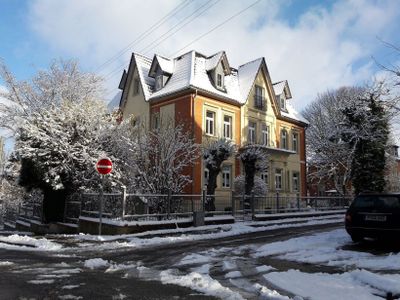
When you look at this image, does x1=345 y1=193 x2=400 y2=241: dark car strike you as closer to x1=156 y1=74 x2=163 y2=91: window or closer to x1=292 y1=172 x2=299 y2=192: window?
x1=156 y1=74 x2=163 y2=91: window

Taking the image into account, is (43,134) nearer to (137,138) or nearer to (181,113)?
(137,138)

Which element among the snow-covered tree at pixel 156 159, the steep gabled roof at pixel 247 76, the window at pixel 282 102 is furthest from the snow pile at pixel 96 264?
the window at pixel 282 102

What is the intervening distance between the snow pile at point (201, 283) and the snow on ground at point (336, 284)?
0.99 metres

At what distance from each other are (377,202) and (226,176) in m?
18.4

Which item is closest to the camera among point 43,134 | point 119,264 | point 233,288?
Result: point 233,288

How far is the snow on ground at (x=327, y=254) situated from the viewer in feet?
29.3

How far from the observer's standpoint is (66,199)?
66.5 ft

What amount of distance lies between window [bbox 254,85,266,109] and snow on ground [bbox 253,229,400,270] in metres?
20.2

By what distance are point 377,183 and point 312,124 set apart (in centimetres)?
2775

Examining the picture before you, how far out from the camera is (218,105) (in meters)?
29.5

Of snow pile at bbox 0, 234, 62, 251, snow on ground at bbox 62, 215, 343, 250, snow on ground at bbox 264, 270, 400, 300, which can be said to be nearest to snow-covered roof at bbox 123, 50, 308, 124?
snow on ground at bbox 62, 215, 343, 250

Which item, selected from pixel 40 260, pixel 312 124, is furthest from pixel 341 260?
pixel 312 124

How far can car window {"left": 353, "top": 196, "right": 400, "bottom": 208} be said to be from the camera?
1118 cm

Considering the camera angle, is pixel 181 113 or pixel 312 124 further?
pixel 312 124
